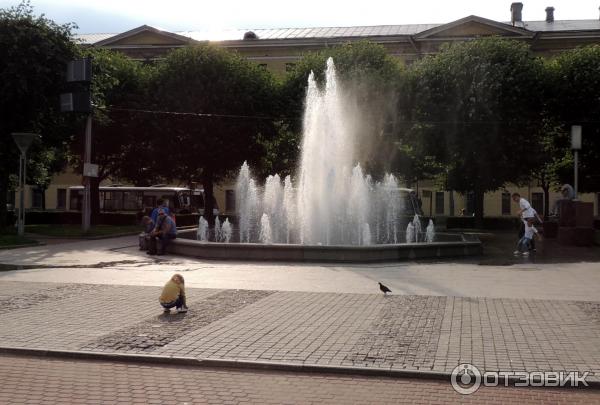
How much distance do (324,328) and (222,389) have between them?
2.64m

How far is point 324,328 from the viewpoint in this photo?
27.5 ft

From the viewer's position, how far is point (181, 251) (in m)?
19.5

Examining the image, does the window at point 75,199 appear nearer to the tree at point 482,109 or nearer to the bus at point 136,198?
the bus at point 136,198

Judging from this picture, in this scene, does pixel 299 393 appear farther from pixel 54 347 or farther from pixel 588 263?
pixel 588 263

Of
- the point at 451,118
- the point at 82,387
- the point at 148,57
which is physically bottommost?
the point at 82,387

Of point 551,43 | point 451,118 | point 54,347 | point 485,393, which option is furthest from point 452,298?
point 551,43

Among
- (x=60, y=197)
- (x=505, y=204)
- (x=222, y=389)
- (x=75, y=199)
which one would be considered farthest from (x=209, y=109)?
(x=60, y=197)

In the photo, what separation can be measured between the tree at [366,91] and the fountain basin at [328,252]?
19.5 metres

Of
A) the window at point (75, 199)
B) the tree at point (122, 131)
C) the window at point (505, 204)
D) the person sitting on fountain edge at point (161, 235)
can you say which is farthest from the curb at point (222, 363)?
the window at point (505, 204)

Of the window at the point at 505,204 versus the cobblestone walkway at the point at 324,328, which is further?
the window at the point at 505,204

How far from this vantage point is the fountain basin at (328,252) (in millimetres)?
16703

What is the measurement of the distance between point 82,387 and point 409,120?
32.4m

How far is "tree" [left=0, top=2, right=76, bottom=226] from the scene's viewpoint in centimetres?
2756

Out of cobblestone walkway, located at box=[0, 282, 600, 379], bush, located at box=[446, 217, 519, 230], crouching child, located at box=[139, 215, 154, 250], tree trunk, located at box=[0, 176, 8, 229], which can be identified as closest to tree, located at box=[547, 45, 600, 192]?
bush, located at box=[446, 217, 519, 230]
